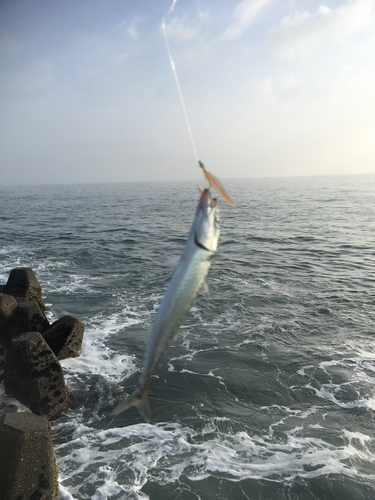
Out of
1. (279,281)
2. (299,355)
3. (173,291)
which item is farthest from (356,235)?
(173,291)

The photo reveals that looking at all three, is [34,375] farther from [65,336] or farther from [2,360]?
[65,336]

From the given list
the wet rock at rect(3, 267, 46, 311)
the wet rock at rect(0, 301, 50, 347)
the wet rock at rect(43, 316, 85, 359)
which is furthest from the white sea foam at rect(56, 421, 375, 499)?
the wet rock at rect(3, 267, 46, 311)

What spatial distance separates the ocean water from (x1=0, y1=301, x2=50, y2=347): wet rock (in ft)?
5.54

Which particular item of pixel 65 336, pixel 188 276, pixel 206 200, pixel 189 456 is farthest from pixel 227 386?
pixel 206 200

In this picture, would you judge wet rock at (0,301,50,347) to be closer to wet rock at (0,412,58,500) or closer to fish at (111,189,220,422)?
wet rock at (0,412,58,500)

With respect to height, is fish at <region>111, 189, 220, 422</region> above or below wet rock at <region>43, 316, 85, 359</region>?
above

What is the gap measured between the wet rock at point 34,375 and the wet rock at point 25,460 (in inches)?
95.9

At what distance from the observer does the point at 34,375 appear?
774cm

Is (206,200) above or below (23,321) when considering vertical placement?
above

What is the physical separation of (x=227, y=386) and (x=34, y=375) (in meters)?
5.16

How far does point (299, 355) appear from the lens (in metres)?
11.4

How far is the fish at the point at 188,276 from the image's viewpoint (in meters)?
1.68

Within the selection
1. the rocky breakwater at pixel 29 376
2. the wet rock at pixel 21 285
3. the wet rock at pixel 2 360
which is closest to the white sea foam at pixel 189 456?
the rocky breakwater at pixel 29 376

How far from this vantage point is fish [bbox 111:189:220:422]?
168cm
